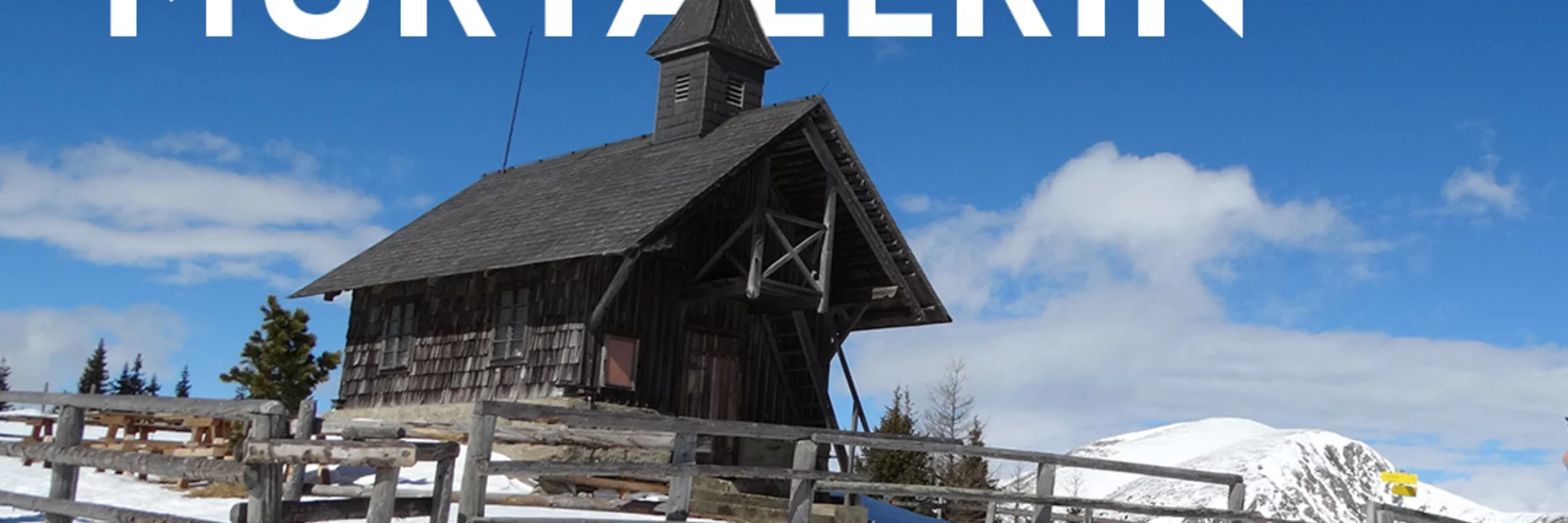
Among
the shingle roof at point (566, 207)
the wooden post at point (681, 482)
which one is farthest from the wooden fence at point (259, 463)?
the shingle roof at point (566, 207)

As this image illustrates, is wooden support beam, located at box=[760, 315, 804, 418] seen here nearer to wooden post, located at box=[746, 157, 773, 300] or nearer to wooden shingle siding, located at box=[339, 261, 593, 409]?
wooden post, located at box=[746, 157, 773, 300]

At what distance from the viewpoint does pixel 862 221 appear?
24188mm

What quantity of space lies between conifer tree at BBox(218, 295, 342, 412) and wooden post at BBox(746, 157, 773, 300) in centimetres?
1339

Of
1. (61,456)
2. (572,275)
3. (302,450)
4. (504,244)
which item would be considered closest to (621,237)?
(572,275)

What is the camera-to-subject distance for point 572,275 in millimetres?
22906

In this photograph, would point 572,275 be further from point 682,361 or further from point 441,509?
point 441,509

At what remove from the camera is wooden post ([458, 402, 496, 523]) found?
12.7m

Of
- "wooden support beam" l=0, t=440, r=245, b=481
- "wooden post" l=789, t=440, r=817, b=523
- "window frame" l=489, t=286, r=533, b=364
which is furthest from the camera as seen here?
"window frame" l=489, t=286, r=533, b=364

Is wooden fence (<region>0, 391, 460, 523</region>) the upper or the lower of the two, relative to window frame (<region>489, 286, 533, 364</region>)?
lower

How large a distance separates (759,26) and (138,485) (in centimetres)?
1404

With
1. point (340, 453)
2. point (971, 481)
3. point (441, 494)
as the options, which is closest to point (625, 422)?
point (441, 494)

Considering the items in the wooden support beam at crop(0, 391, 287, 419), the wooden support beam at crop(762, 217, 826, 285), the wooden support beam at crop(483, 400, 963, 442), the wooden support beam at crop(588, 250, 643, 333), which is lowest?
the wooden support beam at crop(0, 391, 287, 419)

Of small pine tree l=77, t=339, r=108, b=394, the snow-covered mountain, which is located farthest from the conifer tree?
the snow-covered mountain

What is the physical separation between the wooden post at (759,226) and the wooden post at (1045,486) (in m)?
6.80
